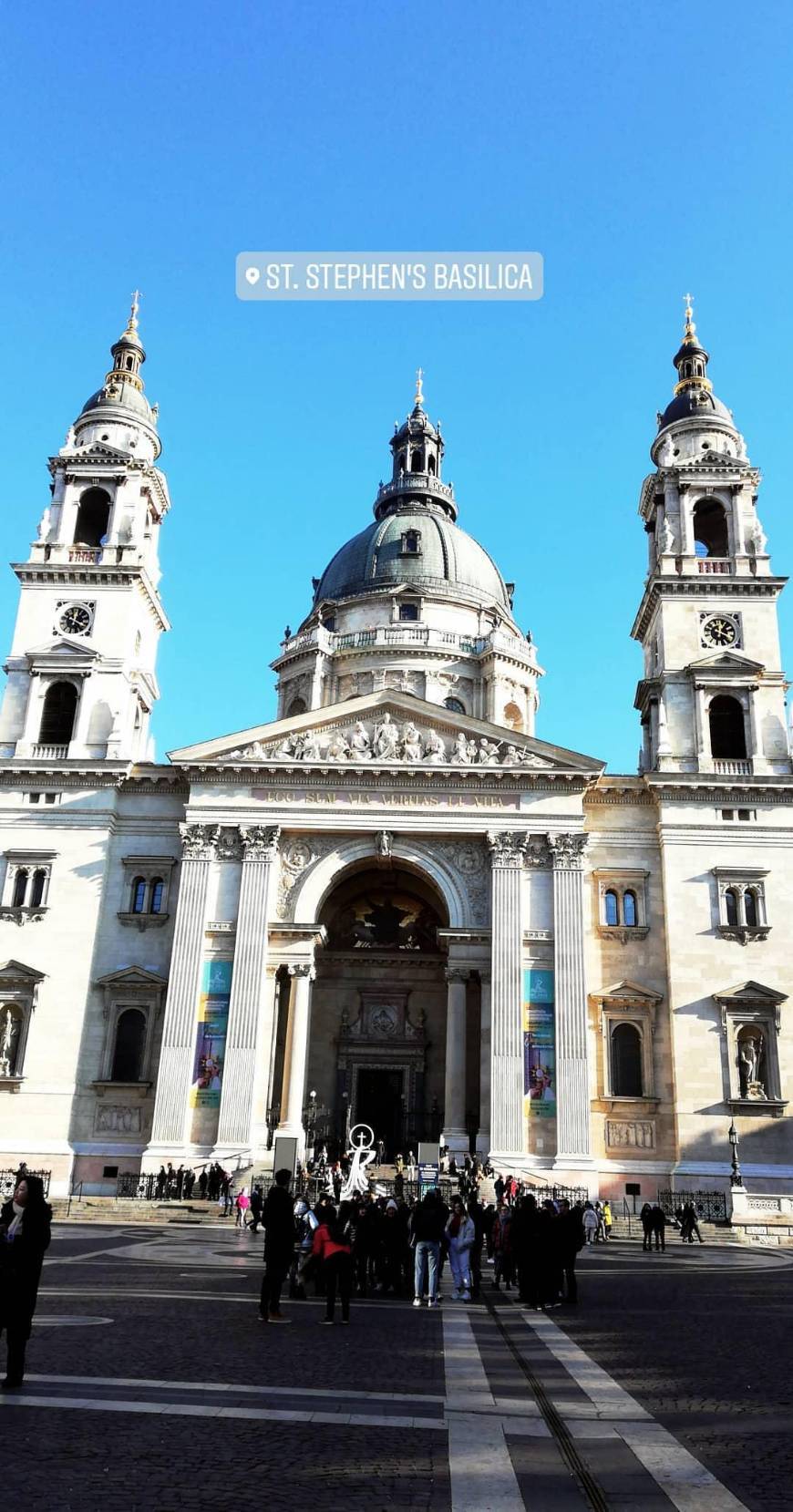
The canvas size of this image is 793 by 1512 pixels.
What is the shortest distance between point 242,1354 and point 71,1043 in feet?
105

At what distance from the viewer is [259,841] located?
4181cm

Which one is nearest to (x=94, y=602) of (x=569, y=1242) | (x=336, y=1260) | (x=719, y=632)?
(x=719, y=632)

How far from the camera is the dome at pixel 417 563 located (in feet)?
204

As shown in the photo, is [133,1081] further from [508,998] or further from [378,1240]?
[378,1240]

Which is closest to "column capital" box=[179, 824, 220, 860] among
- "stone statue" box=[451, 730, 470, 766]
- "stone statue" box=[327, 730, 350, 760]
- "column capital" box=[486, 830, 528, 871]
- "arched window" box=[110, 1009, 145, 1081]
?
"stone statue" box=[327, 730, 350, 760]

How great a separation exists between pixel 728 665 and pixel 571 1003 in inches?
575

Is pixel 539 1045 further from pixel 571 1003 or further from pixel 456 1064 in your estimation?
pixel 456 1064

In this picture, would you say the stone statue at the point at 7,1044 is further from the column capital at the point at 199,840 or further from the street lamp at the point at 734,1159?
the street lamp at the point at 734,1159

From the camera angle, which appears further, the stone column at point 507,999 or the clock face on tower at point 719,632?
the clock face on tower at point 719,632

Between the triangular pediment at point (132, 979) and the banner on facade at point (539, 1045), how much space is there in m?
12.8

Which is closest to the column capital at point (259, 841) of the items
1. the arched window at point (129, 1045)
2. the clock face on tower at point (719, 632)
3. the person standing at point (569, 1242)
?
the arched window at point (129, 1045)

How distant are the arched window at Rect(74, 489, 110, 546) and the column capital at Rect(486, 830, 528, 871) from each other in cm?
2203

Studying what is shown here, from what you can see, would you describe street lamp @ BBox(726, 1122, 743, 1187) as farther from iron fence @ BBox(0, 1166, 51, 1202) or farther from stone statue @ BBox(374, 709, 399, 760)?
iron fence @ BBox(0, 1166, 51, 1202)


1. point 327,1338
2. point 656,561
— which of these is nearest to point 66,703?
point 656,561
